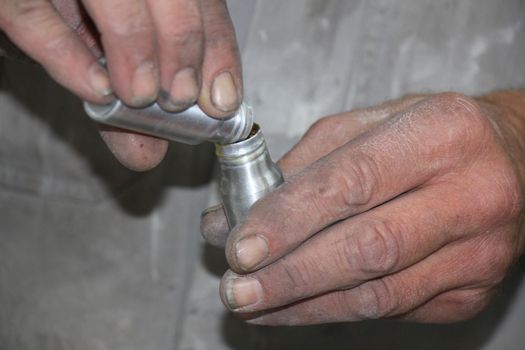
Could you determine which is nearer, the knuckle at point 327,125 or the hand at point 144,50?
the hand at point 144,50

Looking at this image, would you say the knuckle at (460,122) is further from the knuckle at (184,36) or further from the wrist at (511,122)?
the knuckle at (184,36)

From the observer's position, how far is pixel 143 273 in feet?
2.86

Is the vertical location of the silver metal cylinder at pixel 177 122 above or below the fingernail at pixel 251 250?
above

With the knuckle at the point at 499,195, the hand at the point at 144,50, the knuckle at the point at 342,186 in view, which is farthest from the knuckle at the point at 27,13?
the knuckle at the point at 499,195

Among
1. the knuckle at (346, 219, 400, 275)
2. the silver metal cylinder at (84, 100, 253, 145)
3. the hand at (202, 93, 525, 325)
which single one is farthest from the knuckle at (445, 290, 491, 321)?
the silver metal cylinder at (84, 100, 253, 145)

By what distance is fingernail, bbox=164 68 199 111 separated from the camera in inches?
18.7

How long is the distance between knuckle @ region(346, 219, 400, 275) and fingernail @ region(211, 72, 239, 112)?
0.14 meters

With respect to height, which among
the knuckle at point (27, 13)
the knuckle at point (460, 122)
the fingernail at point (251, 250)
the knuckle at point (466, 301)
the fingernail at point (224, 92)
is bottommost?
the knuckle at point (466, 301)

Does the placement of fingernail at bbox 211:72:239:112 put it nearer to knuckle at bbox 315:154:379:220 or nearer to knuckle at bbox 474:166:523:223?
knuckle at bbox 315:154:379:220

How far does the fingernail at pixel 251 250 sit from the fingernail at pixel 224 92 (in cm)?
10

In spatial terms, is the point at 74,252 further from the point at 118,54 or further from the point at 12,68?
the point at 118,54

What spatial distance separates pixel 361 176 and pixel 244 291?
0.41ft

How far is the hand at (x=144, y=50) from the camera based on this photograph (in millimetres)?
→ 447

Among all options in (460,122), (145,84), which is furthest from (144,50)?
(460,122)
